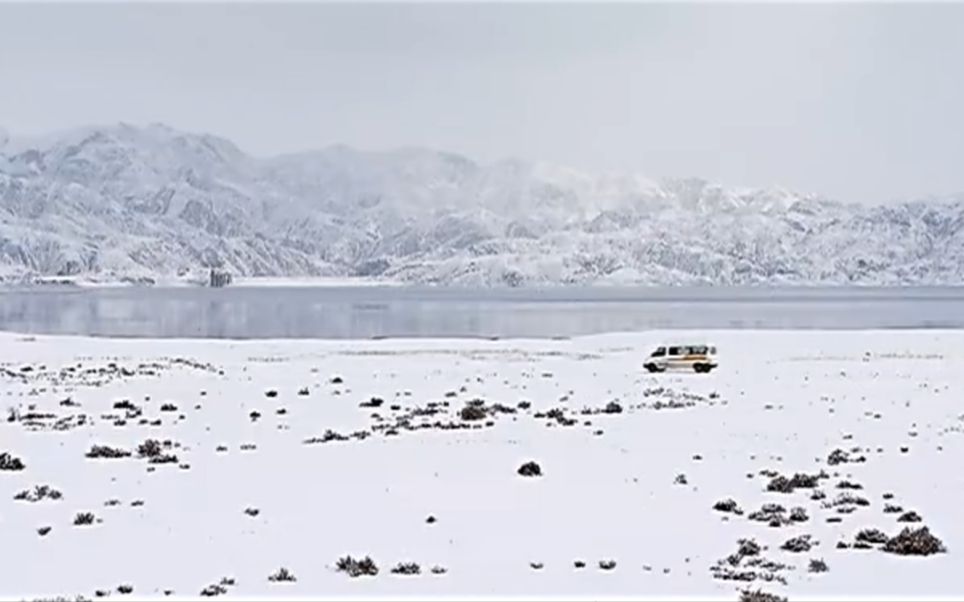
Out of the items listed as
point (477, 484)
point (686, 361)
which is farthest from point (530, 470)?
point (686, 361)

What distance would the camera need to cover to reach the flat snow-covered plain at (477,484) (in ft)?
50.8

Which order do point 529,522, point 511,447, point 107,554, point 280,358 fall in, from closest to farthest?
1. point 107,554
2. point 529,522
3. point 511,447
4. point 280,358

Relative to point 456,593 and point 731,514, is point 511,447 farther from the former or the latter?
point 456,593

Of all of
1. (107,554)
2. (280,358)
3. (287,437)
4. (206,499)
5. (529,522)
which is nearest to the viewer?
(107,554)

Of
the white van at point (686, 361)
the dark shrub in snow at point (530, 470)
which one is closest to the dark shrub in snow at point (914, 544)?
the dark shrub in snow at point (530, 470)

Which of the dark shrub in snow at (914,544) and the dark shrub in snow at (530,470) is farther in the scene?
the dark shrub in snow at (530,470)

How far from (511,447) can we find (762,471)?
21.2ft

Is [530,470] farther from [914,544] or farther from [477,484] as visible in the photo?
[914,544]

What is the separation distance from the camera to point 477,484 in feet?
74.1

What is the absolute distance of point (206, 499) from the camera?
20734 millimetres

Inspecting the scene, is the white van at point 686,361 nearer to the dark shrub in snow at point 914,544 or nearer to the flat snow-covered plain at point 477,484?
the flat snow-covered plain at point 477,484

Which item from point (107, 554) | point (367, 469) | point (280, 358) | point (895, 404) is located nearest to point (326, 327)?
point (280, 358)

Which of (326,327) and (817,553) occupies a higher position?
(817,553)

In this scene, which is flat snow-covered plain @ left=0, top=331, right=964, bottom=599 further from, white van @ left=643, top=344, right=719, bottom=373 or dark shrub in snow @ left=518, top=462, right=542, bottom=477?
white van @ left=643, top=344, right=719, bottom=373
